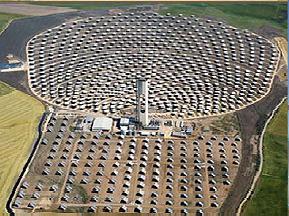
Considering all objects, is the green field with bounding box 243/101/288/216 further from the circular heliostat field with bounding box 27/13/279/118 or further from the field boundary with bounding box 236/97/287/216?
the circular heliostat field with bounding box 27/13/279/118

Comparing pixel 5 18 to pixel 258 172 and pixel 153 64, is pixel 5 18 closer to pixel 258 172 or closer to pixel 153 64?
pixel 153 64

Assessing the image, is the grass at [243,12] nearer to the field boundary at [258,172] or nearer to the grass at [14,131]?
the field boundary at [258,172]

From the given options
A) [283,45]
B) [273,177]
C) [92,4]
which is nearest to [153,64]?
[92,4]

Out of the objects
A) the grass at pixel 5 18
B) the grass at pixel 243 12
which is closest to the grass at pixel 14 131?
the grass at pixel 5 18

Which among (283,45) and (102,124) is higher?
(283,45)

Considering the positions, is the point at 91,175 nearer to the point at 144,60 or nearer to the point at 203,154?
the point at 203,154

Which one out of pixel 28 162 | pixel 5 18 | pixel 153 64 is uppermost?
pixel 5 18

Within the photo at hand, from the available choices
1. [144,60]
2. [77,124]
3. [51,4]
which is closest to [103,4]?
[51,4]
